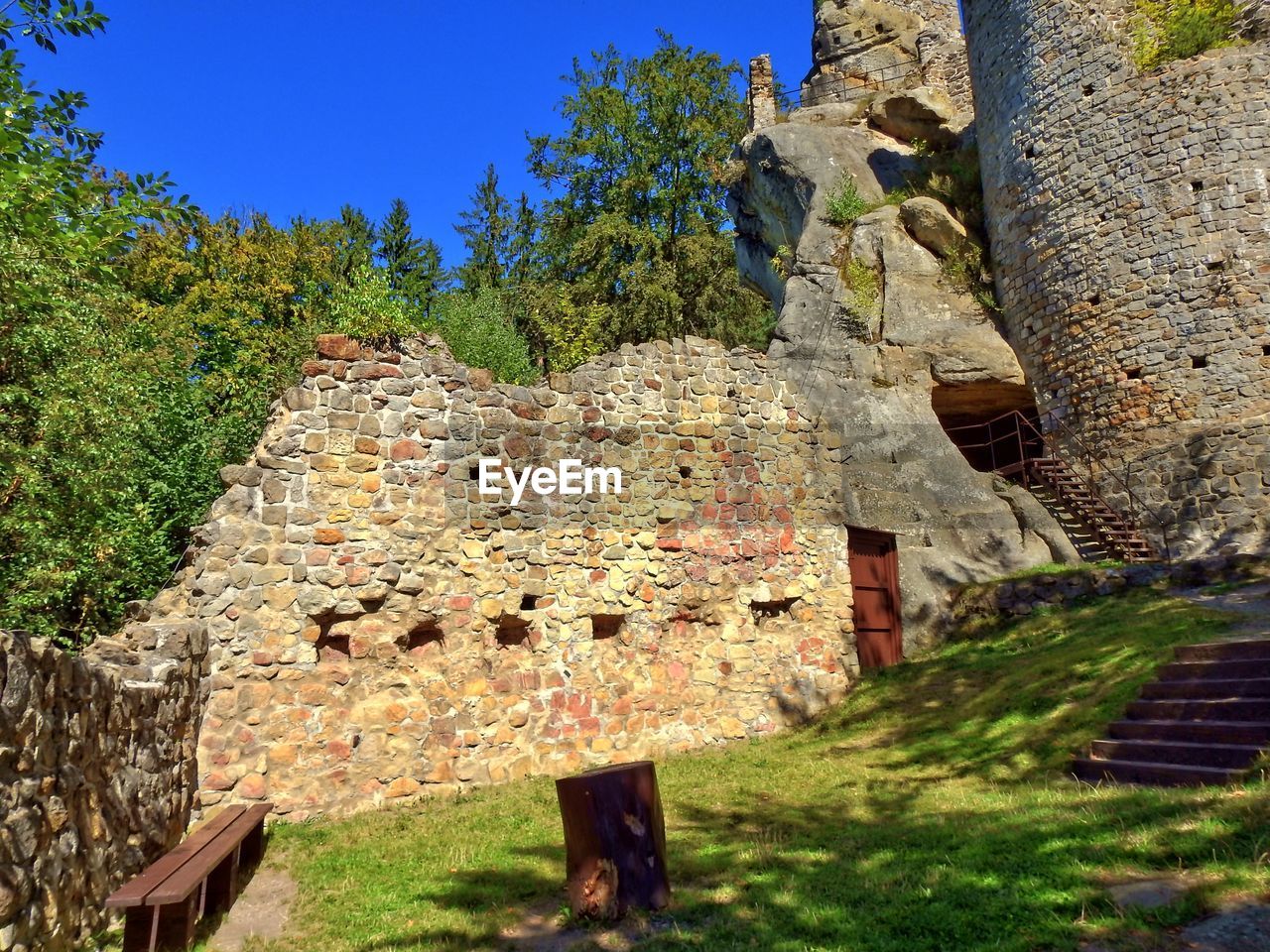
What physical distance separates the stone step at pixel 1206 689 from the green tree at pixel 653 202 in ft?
64.6

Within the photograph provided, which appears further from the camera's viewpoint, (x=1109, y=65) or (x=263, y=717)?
(x=1109, y=65)

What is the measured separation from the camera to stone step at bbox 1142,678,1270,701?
22.3ft

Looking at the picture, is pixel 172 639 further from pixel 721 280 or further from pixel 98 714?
pixel 721 280

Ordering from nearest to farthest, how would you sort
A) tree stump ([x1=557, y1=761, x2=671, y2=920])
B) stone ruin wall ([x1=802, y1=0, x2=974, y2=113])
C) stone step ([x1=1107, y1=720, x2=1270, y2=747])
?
tree stump ([x1=557, y1=761, x2=671, y2=920])
stone step ([x1=1107, y1=720, x2=1270, y2=747])
stone ruin wall ([x1=802, y1=0, x2=974, y2=113])

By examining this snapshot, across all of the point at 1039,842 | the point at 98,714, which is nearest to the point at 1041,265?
the point at 1039,842

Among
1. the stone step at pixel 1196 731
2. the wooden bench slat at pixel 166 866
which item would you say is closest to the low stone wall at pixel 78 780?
the wooden bench slat at pixel 166 866

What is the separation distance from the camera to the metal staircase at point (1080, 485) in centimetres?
1466

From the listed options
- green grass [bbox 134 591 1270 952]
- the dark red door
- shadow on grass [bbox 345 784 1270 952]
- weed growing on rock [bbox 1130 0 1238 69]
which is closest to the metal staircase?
the dark red door

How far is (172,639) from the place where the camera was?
676 centimetres

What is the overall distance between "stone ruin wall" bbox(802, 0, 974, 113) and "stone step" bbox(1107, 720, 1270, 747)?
72.8 feet

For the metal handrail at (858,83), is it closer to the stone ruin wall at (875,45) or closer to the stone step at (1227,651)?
the stone ruin wall at (875,45)

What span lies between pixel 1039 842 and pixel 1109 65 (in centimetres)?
1753

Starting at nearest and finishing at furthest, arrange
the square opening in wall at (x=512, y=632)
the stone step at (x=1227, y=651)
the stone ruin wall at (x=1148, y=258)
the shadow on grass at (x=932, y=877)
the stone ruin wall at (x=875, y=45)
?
1. the shadow on grass at (x=932, y=877)
2. the stone step at (x=1227, y=651)
3. the square opening in wall at (x=512, y=632)
4. the stone ruin wall at (x=1148, y=258)
5. the stone ruin wall at (x=875, y=45)

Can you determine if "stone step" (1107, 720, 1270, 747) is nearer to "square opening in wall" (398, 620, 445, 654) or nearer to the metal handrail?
"square opening in wall" (398, 620, 445, 654)
